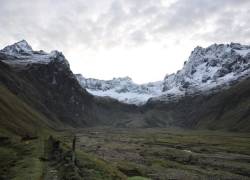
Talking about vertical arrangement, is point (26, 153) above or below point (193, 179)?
above

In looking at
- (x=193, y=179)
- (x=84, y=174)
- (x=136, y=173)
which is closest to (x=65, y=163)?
(x=84, y=174)

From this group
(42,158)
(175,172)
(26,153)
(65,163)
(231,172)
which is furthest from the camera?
(231,172)

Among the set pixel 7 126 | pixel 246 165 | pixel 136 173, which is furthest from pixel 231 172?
pixel 7 126

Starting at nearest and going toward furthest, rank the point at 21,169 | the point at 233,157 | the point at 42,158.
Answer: the point at 21,169 < the point at 42,158 < the point at 233,157

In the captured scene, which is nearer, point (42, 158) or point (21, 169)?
point (21, 169)

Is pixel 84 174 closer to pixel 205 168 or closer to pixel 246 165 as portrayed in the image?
pixel 205 168

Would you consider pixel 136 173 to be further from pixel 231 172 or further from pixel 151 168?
pixel 231 172

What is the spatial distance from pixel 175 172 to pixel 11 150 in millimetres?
35439

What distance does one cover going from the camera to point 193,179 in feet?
230

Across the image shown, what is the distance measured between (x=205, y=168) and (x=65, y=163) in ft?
156

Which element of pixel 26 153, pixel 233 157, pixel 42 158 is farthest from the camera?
pixel 233 157

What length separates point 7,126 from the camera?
4724 inches

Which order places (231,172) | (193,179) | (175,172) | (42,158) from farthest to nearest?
(231,172), (175,172), (193,179), (42,158)

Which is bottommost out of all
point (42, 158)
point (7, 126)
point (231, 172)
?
point (231, 172)
